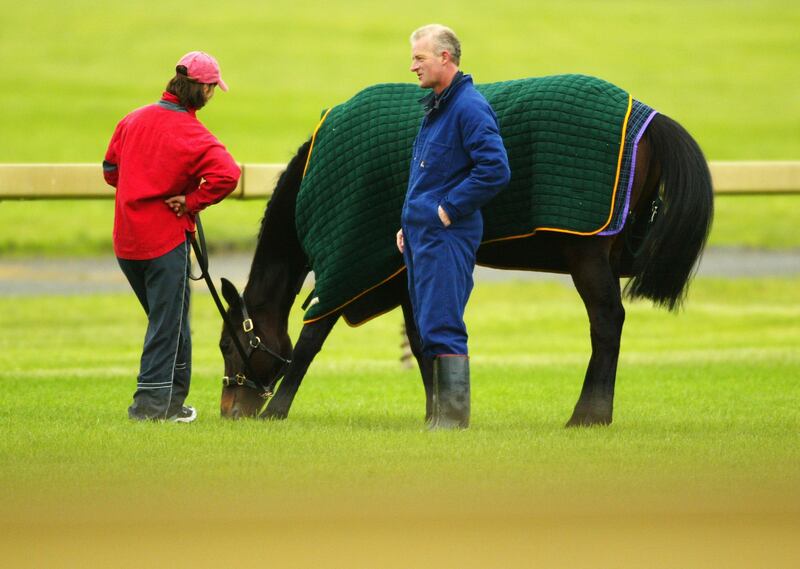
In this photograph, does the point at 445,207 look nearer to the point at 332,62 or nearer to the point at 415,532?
the point at 415,532

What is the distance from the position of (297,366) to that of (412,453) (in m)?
1.41

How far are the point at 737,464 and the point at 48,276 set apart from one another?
12154mm

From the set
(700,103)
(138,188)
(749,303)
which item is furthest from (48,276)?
(700,103)

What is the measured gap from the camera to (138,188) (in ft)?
20.3

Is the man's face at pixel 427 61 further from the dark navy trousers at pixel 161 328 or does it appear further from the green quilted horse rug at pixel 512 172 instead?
the dark navy trousers at pixel 161 328

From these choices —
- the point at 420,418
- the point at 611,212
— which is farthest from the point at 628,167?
the point at 420,418

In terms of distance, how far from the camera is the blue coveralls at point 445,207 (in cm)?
565

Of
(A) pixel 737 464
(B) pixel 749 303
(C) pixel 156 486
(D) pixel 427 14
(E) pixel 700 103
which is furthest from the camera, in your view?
(D) pixel 427 14

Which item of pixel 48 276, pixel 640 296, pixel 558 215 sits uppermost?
pixel 558 215

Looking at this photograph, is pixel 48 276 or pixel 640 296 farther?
pixel 48 276

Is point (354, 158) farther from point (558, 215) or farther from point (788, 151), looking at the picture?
point (788, 151)

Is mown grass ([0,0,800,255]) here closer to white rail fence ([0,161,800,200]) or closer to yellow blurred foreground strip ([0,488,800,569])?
white rail fence ([0,161,800,200])

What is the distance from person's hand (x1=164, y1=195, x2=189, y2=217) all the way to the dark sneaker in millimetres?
→ 911

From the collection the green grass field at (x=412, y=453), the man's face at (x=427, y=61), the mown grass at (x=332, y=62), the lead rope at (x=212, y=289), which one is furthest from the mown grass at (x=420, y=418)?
the mown grass at (x=332, y=62)
